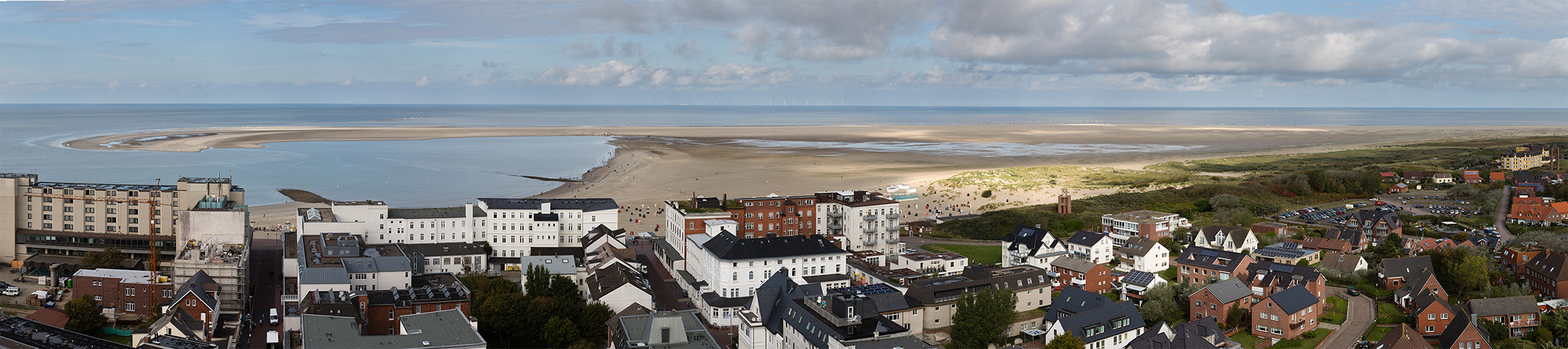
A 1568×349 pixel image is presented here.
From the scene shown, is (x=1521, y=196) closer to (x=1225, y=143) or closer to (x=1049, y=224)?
(x=1049, y=224)

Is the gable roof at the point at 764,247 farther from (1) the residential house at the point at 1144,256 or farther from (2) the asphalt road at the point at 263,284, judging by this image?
(2) the asphalt road at the point at 263,284

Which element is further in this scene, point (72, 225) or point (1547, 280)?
point (72, 225)

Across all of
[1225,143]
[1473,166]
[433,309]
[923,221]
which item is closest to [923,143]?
[1225,143]

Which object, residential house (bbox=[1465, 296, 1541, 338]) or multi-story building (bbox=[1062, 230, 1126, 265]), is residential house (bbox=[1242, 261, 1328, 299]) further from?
multi-story building (bbox=[1062, 230, 1126, 265])

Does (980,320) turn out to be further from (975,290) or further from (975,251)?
(975,251)

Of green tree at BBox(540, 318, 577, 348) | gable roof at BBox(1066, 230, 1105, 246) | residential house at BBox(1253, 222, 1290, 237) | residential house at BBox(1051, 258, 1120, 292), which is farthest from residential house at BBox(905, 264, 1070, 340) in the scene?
residential house at BBox(1253, 222, 1290, 237)

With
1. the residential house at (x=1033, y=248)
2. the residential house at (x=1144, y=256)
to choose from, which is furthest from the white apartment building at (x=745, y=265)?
the residential house at (x=1144, y=256)
